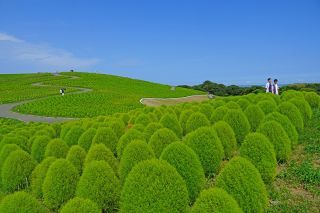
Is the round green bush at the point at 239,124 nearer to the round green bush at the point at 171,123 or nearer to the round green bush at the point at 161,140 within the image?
the round green bush at the point at 171,123

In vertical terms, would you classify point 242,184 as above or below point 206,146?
below

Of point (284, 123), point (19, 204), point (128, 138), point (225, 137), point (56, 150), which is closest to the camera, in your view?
point (19, 204)

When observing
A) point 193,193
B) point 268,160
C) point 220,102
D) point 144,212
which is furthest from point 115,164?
point 220,102

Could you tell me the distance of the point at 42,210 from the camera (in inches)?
271

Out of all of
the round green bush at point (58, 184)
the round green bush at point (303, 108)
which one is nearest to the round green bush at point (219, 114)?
the round green bush at point (303, 108)

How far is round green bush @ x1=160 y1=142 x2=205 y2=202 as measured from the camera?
7.83 metres

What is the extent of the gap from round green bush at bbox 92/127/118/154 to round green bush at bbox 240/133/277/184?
14.8ft

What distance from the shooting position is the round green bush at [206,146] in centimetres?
931

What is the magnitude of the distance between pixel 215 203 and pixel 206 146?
3.95 m

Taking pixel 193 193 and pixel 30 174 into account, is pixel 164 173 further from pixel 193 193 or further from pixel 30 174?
pixel 30 174

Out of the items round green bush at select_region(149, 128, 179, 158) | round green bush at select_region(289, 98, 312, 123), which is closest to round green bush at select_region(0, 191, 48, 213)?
round green bush at select_region(149, 128, 179, 158)

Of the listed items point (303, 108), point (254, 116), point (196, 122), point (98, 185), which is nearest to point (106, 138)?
point (196, 122)

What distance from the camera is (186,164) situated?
7859 millimetres

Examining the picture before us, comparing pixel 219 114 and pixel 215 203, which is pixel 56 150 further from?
pixel 215 203
